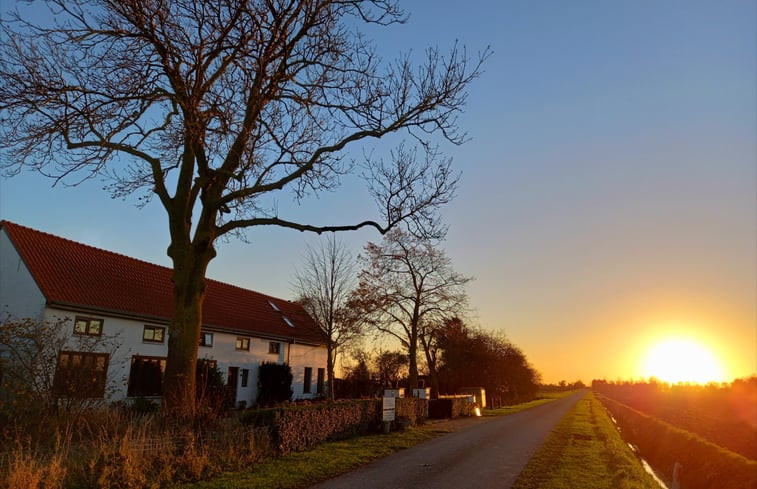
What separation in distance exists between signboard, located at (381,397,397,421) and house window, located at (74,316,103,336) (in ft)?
37.0

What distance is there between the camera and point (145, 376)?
20766 millimetres

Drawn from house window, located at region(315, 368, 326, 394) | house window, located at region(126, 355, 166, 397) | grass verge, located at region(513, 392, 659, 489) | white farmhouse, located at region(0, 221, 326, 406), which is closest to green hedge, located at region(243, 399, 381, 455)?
white farmhouse, located at region(0, 221, 326, 406)

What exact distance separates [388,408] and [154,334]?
1131 cm

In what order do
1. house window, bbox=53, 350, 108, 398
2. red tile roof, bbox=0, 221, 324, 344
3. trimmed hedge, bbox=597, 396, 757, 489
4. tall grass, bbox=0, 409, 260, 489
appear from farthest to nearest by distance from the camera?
red tile roof, bbox=0, 221, 324, 344 < trimmed hedge, bbox=597, 396, 757, 489 < house window, bbox=53, 350, 108, 398 < tall grass, bbox=0, 409, 260, 489

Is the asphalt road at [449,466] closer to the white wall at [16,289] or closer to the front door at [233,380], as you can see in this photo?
the front door at [233,380]

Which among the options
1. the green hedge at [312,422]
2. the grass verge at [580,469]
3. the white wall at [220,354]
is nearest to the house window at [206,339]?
the white wall at [220,354]

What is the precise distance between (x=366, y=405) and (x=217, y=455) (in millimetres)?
8384

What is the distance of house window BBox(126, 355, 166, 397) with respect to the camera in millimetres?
20197

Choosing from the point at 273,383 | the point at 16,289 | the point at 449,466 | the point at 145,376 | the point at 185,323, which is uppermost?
the point at 16,289

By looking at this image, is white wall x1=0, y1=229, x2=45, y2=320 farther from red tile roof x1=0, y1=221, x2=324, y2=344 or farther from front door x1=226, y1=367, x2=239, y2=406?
front door x1=226, y1=367, x2=239, y2=406

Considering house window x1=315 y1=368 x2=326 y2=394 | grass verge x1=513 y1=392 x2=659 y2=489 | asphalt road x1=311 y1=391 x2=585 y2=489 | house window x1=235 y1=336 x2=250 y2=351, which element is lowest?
grass verge x1=513 y1=392 x2=659 y2=489

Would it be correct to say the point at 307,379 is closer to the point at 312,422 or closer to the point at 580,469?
the point at 312,422

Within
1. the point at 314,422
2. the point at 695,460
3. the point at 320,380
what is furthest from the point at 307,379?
the point at 695,460

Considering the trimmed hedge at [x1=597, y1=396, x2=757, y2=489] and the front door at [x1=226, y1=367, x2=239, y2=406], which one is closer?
the trimmed hedge at [x1=597, y1=396, x2=757, y2=489]
